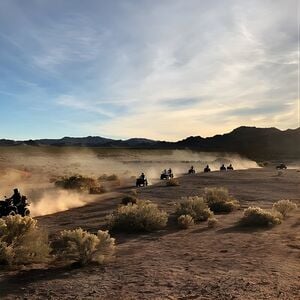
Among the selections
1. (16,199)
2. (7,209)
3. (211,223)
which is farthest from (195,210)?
(7,209)

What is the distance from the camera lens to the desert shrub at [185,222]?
1706 cm

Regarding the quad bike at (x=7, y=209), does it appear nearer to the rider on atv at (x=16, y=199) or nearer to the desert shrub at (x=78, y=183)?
the rider on atv at (x=16, y=199)

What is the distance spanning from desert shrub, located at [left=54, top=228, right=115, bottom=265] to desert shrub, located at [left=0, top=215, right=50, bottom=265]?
52 centimetres

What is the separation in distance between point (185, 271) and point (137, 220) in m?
5.64

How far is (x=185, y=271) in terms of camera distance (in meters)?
11.2

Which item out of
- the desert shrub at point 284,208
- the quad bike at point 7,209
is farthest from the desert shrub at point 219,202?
the quad bike at point 7,209

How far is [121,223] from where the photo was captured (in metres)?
16.8

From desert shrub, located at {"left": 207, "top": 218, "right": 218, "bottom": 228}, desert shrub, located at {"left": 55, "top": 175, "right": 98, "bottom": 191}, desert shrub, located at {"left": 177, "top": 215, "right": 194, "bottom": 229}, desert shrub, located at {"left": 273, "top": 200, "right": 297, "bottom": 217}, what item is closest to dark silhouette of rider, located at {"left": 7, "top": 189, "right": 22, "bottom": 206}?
desert shrub, located at {"left": 177, "top": 215, "right": 194, "bottom": 229}

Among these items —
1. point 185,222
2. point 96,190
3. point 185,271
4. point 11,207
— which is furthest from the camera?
point 96,190

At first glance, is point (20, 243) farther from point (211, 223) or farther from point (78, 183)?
point (78, 183)

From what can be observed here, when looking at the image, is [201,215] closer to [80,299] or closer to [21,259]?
[21,259]

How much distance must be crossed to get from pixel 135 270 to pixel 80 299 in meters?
2.29

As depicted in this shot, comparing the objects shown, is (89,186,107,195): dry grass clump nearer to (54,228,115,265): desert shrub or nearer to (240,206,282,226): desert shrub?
(240,206,282,226): desert shrub

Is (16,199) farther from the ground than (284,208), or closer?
farther from the ground
